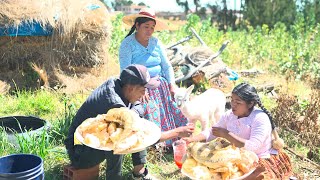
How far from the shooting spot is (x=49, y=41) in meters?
7.73

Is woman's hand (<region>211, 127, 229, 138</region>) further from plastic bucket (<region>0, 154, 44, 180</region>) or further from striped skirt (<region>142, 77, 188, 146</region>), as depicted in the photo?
plastic bucket (<region>0, 154, 44, 180</region>)

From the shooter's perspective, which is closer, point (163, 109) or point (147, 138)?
point (147, 138)

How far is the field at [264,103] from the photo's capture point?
412 cm

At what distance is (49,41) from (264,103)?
14.3 ft

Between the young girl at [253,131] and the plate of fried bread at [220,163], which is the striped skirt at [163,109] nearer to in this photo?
the young girl at [253,131]

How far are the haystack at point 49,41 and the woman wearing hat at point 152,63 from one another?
3138 millimetres

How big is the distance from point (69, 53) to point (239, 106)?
5438mm

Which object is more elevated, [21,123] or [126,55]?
[126,55]

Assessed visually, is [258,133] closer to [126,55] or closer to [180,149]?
[180,149]

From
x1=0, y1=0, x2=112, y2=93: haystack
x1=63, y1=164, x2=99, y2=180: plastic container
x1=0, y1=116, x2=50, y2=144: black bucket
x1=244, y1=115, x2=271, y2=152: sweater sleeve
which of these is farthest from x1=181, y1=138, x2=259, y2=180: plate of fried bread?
x1=0, y1=0, x2=112, y2=93: haystack

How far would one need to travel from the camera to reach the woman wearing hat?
14.7 feet

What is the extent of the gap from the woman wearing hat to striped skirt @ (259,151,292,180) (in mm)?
1583

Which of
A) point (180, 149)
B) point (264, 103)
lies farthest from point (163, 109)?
point (264, 103)

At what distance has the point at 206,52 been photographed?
Result: 29.4ft
